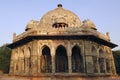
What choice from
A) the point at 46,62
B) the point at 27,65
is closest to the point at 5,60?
the point at 27,65

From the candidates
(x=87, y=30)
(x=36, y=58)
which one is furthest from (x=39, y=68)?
(x=87, y=30)

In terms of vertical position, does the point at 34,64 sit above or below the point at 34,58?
below

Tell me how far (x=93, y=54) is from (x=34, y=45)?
5.22 metres

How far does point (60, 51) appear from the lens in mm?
19016

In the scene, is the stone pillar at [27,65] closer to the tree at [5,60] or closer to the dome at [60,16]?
the dome at [60,16]

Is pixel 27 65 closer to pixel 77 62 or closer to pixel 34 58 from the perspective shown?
pixel 34 58

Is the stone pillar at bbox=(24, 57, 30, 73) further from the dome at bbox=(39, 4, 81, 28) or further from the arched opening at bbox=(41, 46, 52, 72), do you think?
the dome at bbox=(39, 4, 81, 28)

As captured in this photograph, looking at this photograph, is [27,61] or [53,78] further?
[27,61]

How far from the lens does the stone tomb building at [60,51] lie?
53.2 feet

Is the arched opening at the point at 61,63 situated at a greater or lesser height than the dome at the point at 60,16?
A: lesser

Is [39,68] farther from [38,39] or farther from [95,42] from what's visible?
[95,42]

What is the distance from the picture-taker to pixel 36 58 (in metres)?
16.2

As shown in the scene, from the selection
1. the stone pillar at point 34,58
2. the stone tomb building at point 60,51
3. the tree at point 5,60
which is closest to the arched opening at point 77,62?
the stone tomb building at point 60,51

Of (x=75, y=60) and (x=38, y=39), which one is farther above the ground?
(x=38, y=39)
